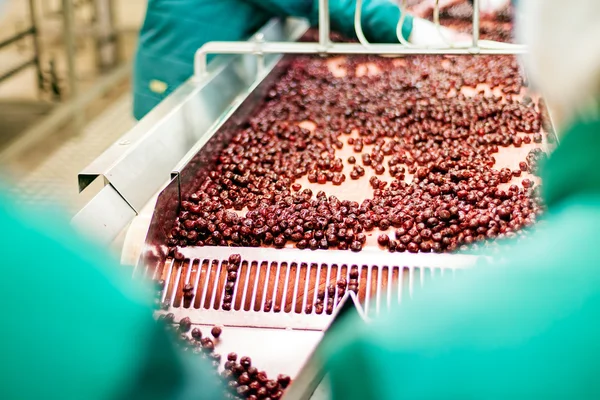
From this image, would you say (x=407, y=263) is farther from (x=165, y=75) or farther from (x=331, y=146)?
(x=165, y=75)

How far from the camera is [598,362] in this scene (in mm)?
Result: 808

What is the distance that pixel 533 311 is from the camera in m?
0.84

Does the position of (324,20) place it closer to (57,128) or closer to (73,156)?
(73,156)

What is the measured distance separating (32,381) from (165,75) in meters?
2.83

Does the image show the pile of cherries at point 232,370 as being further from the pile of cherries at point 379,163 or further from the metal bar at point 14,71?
the metal bar at point 14,71

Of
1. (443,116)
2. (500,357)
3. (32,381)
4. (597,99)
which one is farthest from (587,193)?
(443,116)

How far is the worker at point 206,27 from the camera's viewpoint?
10.3 feet

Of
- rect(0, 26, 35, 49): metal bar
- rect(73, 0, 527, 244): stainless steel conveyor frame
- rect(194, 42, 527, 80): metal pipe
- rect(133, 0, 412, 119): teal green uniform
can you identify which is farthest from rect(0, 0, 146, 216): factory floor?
rect(194, 42, 527, 80): metal pipe

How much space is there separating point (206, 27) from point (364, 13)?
783 millimetres

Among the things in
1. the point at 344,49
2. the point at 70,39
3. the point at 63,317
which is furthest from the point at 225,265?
the point at 70,39

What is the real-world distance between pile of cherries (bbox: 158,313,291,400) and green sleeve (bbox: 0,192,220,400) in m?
0.75

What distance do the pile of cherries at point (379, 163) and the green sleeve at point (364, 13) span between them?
0.33 metres

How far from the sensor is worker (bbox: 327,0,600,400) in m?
0.82

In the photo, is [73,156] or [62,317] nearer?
[62,317]
